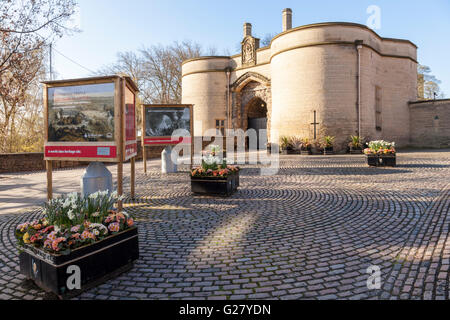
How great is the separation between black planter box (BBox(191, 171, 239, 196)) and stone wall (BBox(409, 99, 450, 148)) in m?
23.7

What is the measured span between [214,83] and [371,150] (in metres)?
18.2

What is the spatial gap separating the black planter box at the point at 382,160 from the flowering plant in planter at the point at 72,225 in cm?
1183

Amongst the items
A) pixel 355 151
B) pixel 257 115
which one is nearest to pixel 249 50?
pixel 257 115

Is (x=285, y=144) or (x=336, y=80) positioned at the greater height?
(x=336, y=80)

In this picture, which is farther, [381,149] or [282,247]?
[381,149]

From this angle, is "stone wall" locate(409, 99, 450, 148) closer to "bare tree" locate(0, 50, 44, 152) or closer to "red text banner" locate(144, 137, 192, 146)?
"red text banner" locate(144, 137, 192, 146)

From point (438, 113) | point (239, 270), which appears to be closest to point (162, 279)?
point (239, 270)

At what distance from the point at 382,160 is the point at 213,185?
8.61 m

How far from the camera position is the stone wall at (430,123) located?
77.7ft

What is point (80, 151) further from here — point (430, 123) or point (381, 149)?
point (430, 123)

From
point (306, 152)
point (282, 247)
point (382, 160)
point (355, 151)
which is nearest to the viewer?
point (282, 247)

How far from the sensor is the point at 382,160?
12.5m

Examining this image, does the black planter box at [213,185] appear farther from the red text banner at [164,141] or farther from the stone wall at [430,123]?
the stone wall at [430,123]

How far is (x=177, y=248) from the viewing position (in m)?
3.97
